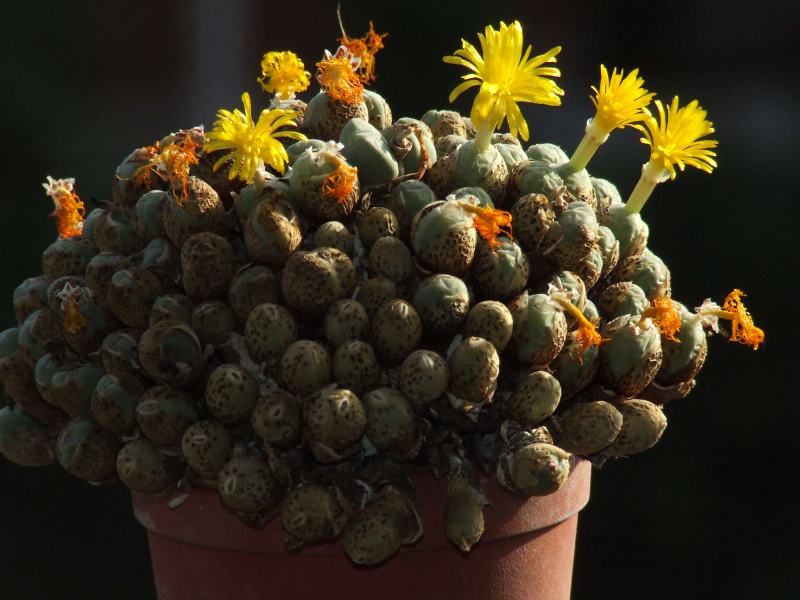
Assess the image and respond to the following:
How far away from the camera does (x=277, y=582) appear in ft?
3.94

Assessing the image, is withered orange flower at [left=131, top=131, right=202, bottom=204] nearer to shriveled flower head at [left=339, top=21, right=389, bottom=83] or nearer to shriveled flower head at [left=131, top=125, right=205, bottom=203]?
shriveled flower head at [left=131, top=125, right=205, bottom=203]

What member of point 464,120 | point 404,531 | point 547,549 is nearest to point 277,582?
point 404,531

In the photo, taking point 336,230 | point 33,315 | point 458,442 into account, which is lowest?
point 458,442

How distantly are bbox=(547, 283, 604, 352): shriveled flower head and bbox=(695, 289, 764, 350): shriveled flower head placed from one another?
0.17 metres

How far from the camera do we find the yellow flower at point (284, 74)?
1294mm

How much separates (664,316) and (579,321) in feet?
0.36

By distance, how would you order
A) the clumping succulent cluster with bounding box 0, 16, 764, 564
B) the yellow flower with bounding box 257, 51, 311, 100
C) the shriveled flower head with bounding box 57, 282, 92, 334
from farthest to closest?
the yellow flower with bounding box 257, 51, 311, 100 < the shriveled flower head with bounding box 57, 282, 92, 334 < the clumping succulent cluster with bounding box 0, 16, 764, 564

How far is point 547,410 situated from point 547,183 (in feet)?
0.85

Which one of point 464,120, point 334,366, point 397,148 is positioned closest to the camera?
point 334,366

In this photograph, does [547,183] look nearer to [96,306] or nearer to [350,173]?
[350,173]

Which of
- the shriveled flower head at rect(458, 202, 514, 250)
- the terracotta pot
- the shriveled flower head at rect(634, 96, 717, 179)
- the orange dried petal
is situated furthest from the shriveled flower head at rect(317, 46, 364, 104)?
the terracotta pot

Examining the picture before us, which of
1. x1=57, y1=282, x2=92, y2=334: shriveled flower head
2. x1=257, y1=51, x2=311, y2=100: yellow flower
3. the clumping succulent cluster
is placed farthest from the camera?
x1=257, y1=51, x2=311, y2=100: yellow flower

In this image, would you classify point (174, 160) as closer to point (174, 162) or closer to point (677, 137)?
point (174, 162)

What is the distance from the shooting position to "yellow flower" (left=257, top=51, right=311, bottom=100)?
1294mm
